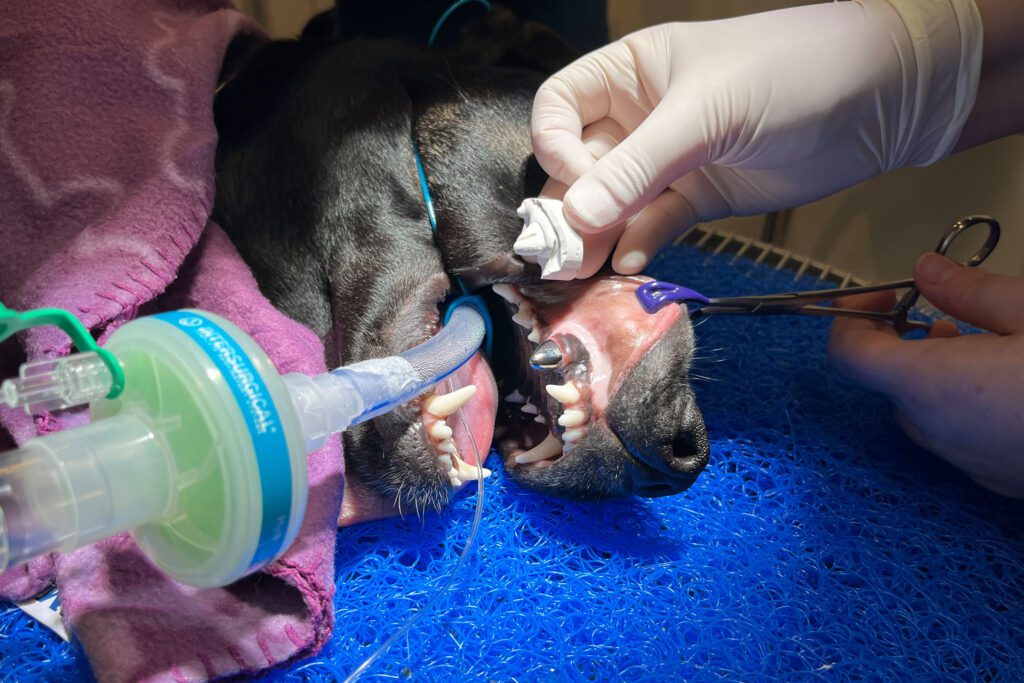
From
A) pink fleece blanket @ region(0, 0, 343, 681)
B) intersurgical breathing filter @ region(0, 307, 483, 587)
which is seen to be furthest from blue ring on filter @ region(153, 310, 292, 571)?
pink fleece blanket @ region(0, 0, 343, 681)

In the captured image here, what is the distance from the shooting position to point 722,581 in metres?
0.90

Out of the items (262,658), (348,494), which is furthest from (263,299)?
(262,658)

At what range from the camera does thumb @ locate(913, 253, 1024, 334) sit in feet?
3.71

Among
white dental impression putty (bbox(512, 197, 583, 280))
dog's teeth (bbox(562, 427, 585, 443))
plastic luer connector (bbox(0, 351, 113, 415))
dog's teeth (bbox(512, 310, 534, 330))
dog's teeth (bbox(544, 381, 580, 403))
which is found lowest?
dog's teeth (bbox(562, 427, 585, 443))

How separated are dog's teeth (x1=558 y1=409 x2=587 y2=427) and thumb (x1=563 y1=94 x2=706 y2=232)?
218 millimetres

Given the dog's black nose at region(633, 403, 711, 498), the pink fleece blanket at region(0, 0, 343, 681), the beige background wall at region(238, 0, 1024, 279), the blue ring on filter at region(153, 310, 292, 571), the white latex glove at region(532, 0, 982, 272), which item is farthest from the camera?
the beige background wall at region(238, 0, 1024, 279)

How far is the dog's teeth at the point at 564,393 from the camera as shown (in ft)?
2.92

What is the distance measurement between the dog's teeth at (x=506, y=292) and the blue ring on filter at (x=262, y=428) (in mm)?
481

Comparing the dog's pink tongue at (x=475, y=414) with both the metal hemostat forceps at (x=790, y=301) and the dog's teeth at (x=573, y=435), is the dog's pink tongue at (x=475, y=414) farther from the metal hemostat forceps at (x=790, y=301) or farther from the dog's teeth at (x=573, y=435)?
the metal hemostat forceps at (x=790, y=301)

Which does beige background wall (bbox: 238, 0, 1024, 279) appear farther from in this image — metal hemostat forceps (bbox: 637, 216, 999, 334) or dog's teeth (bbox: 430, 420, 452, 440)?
dog's teeth (bbox: 430, 420, 452, 440)

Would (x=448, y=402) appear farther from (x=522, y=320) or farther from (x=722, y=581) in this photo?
(x=722, y=581)

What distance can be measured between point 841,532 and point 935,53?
2.13 feet

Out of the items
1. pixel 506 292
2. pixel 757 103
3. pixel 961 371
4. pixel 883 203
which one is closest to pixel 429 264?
pixel 506 292

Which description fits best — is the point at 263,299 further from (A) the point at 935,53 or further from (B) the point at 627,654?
(A) the point at 935,53
